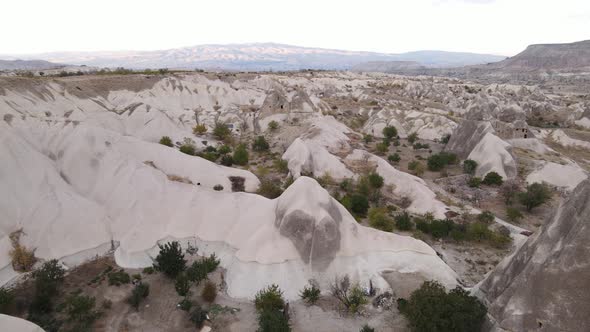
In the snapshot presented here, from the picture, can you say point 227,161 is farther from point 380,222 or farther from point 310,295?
point 310,295

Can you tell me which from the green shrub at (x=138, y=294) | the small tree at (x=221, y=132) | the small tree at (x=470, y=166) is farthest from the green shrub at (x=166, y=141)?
the small tree at (x=470, y=166)

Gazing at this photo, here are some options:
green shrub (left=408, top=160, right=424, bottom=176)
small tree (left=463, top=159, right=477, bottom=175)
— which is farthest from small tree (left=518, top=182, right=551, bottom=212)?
green shrub (left=408, top=160, right=424, bottom=176)

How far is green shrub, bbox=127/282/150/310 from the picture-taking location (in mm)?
17500

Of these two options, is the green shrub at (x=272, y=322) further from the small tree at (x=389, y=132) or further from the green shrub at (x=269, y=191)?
the small tree at (x=389, y=132)

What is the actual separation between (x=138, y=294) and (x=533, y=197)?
105ft

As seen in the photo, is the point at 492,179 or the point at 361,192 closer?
the point at 361,192

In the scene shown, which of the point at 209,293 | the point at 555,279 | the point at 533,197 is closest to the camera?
the point at 555,279

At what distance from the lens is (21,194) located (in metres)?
22.3

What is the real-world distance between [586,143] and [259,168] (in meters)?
54.4

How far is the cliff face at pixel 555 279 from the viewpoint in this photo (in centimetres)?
1180

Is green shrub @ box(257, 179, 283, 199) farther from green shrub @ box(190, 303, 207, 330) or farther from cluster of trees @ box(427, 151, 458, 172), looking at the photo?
cluster of trees @ box(427, 151, 458, 172)

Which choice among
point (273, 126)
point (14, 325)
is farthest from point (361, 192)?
point (14, 325)

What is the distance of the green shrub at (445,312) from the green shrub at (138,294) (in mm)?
14195

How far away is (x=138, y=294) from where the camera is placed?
17.6 m
